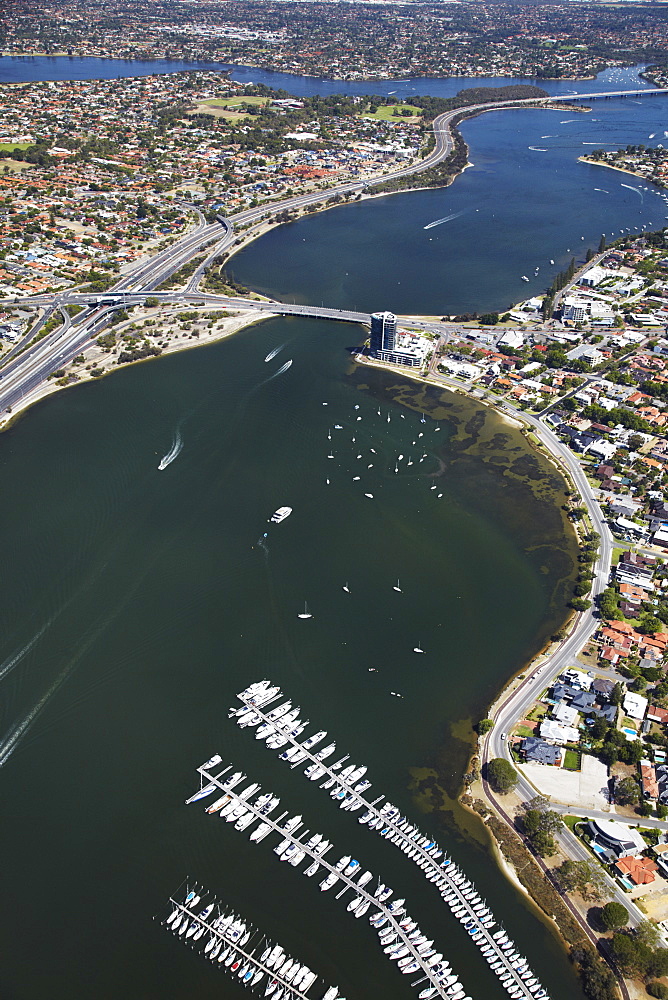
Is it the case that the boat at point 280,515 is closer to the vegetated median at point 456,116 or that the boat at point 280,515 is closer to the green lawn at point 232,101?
the vegetated median at point 456,116

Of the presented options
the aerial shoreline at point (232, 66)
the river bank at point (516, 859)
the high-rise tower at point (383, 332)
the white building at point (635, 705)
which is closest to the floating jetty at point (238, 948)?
the river bank at point (516, 859)

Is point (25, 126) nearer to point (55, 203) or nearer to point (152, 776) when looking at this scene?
point (55, 203)

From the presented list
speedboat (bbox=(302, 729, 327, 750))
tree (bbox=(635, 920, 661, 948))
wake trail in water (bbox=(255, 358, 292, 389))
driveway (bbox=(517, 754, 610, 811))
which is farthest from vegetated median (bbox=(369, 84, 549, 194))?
tree (bbox=(635, 920, 661, 948))

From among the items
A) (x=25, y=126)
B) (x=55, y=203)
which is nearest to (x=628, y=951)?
(x=55, y=203)

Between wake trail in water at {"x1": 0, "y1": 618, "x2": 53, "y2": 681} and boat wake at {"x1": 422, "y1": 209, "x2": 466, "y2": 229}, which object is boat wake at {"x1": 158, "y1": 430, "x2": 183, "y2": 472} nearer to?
wake trail in water at {"x1": 0, "y1": 618, "x2": 53, "y2": 681}

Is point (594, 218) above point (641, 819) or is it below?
above

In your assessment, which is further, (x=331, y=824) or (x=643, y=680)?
(x=643, y=680)
